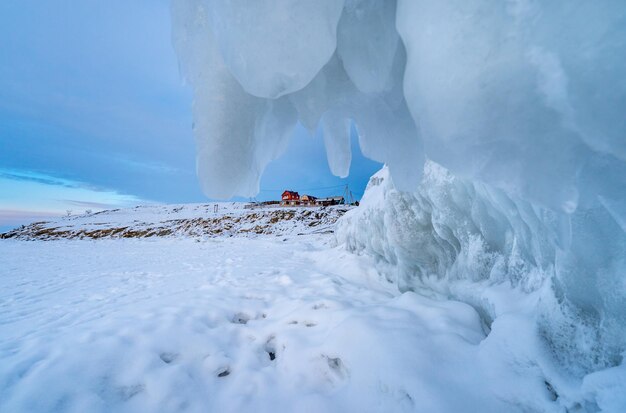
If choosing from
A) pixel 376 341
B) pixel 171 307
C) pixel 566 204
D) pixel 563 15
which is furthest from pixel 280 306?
pixel 563 15

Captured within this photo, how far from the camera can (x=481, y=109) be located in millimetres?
1018

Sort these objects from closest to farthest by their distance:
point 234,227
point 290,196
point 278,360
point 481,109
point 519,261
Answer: point 481,109, point 519,261, point 278,360, point 234,227, point 290,196

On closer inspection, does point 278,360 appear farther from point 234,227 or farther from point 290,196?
point 290,196

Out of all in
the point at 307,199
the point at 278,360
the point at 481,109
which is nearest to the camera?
the point at 481,109

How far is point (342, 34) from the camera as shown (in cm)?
162

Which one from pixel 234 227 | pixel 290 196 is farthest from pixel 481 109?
pixel 290 196

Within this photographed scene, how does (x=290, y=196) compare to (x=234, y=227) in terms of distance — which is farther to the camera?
(x=290, y=196)

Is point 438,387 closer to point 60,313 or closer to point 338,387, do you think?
point 338,387

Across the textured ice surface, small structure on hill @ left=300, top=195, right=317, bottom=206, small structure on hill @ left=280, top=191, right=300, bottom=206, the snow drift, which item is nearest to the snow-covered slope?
small structure on hill @ left=300, top=195, right=317, bottom=206

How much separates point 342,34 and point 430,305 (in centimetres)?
236

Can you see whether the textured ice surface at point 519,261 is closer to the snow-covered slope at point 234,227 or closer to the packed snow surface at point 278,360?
the packed snow surface at point 278,360

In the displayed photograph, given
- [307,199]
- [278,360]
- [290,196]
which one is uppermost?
[290,196]

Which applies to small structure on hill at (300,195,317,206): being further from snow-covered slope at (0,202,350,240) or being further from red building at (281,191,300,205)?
snow-covered slope at (0,202,350,240)

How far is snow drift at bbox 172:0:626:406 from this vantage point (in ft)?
2.99
